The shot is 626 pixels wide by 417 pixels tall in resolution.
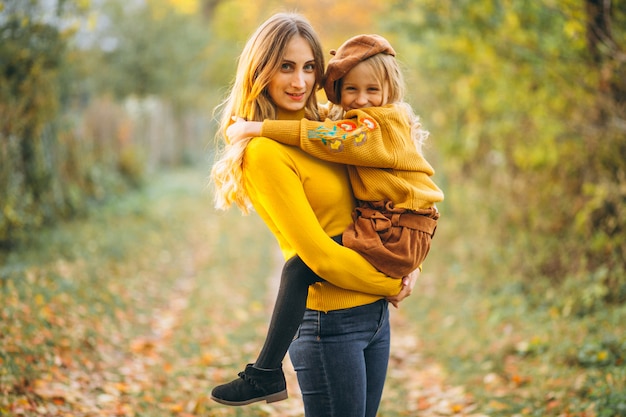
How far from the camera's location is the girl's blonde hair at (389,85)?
2.61 m

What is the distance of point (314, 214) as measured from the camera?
233 cm

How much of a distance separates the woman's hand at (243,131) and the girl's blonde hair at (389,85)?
1.65 feet

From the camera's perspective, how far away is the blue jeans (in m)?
2.33

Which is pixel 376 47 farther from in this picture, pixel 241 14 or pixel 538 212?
pixel 241 14

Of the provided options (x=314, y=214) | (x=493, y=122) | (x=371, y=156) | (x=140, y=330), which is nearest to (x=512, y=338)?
(x=493, y=122)

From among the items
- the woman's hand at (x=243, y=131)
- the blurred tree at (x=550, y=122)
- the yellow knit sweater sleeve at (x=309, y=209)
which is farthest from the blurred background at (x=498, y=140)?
the yellow knit sweater sleeve at (x=309, y=209)

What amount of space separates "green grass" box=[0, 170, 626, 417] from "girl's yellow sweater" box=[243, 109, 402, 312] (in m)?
2.19

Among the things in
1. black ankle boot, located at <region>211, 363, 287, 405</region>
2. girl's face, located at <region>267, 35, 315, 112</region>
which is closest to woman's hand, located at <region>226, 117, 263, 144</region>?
girl's face, located at <region>267, 35, 315, 112</region>

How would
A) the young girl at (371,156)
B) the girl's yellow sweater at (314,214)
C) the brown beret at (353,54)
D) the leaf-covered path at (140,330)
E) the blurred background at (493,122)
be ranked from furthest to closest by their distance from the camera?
1. the blurred background at (493,122)
2. the leaf-covered path at (140,330)
3. the brown beret at (353,54)
4. the young girl at (371,156)
5. the girl's yellow sweater at (314,214)

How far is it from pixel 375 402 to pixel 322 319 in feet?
1.67

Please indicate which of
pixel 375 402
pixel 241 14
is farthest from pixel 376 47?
pixel 241 14

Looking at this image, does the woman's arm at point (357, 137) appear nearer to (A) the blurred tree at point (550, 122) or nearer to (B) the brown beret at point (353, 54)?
(B) the brown beret at point (353, 54)

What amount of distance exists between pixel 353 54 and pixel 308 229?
0.81 m

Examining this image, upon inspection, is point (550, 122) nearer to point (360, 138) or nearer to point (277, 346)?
point (360, 138)
